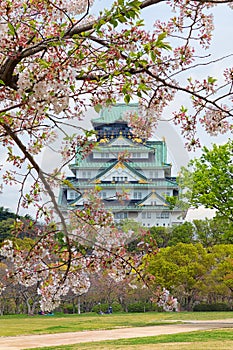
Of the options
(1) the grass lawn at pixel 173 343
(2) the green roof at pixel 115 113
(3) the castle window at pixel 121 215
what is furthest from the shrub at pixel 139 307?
(2) the green roof at pixel 115 113

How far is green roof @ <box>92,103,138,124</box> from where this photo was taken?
2.88 m

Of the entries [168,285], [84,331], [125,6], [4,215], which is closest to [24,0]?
[125,6]

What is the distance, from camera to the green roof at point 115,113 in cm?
288

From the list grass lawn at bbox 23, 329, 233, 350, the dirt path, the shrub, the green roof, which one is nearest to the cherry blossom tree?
the green roof

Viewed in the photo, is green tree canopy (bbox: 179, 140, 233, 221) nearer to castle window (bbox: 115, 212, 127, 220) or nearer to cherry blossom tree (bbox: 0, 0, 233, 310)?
castle window (bbox: 115, 212, 127, 220)

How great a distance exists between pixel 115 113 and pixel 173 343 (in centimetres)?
547

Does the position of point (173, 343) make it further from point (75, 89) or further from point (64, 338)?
point (75, 89)

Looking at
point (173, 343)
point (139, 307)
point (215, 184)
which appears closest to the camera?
point (173, 343)

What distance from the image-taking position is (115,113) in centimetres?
319

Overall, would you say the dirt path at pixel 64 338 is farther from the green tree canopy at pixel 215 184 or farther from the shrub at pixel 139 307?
the shrub at pixel 139 307

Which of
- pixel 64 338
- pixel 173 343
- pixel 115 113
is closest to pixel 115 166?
pixel 115 113

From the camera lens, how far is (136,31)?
2.11 m

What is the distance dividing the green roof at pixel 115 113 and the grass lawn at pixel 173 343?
4.51 meters

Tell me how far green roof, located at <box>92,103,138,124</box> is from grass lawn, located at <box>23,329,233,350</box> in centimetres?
451
